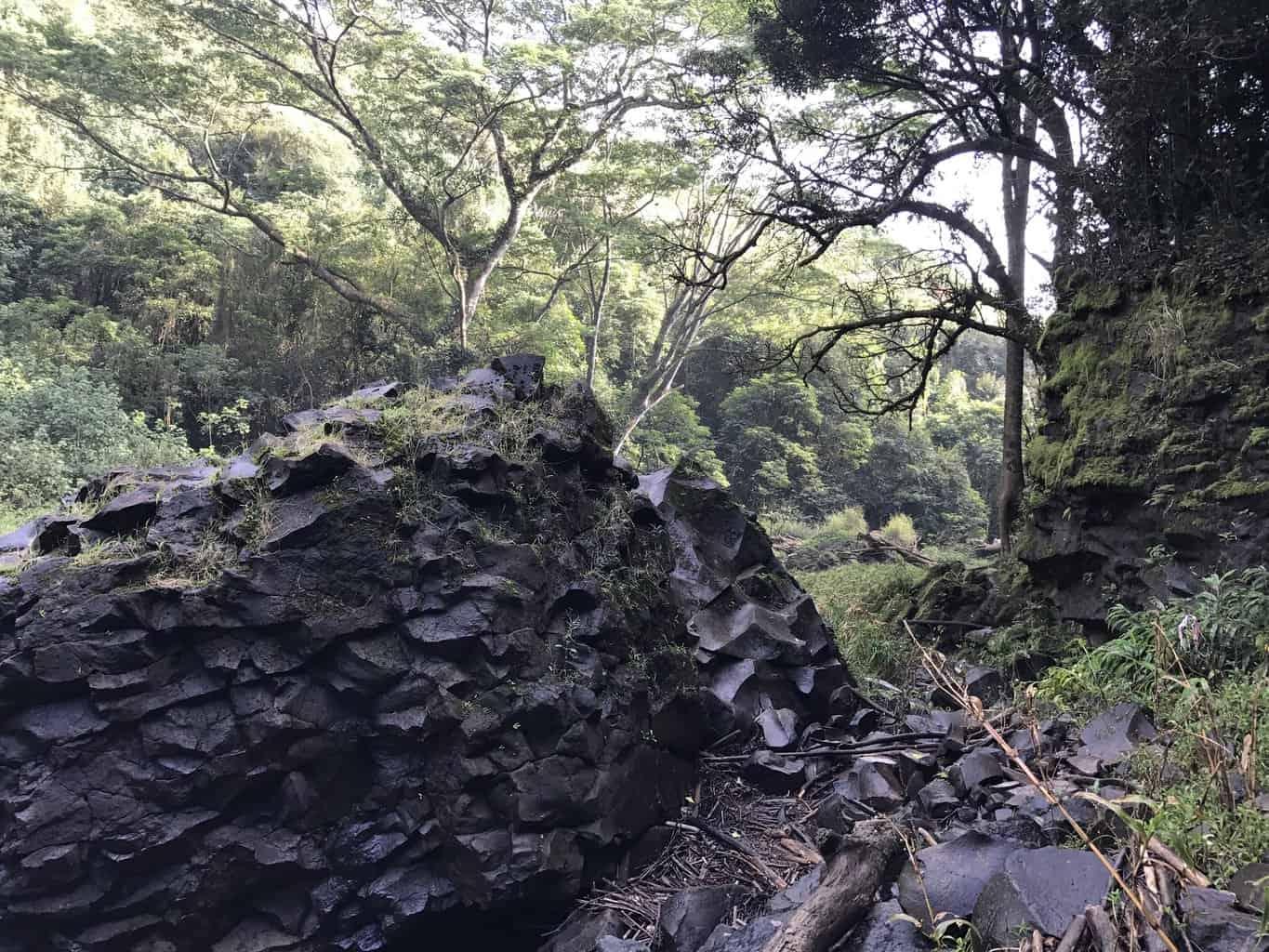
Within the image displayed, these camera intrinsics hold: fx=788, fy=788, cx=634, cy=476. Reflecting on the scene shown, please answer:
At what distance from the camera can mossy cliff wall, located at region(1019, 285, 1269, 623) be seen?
16.1 feet

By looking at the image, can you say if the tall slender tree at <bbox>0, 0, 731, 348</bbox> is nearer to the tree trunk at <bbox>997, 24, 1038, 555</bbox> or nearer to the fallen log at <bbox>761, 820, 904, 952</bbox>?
the tree trunk at <bbox>997, 24, 1038, 555</bbox>

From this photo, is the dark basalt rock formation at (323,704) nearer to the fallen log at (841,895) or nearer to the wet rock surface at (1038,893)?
the fallen log at (841,895)

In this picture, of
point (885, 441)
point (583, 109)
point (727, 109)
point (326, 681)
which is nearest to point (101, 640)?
point (326, 681)

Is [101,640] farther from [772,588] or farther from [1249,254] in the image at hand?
[1249,254]

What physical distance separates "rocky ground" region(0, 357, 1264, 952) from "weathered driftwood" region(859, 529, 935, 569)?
894 cm

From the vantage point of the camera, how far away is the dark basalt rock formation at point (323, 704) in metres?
3.57

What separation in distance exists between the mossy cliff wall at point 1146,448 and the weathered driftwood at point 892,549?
21.7ft

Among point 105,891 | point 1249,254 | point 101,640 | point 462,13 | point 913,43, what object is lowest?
point 105,891

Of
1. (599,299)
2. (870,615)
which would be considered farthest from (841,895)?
(599,299)

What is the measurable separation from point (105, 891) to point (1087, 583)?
6.52 m

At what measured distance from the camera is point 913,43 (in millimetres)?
8305

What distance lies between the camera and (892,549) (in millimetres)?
14344

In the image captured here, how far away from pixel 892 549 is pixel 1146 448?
29.5ft

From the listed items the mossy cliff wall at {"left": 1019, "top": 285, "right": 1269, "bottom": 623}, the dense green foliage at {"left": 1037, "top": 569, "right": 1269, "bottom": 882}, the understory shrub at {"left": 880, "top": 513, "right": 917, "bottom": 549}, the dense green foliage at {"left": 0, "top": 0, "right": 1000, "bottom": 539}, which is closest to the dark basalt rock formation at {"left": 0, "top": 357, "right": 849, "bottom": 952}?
the dense green foliage at {"left": 1037, "top": 569, "right": 1269, "bottom": 882}
